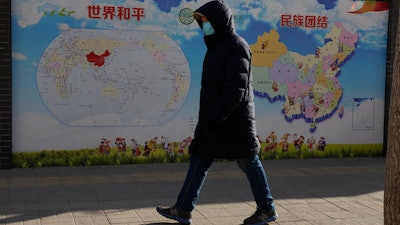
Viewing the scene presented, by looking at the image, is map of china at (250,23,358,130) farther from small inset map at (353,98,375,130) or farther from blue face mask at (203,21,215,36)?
blue face mask at (203,21,215,36)

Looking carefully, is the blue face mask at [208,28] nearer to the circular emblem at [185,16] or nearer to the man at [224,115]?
the man at [224,115]

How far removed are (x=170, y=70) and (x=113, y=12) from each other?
1117 millimetres

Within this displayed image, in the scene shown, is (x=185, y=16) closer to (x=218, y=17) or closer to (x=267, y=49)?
(x=267, y=49)

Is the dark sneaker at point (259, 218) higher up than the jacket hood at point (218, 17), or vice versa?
the jacket hood at point (218, 17)

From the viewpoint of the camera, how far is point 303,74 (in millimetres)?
8492

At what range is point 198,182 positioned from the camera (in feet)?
16.0

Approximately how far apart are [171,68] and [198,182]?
328 cm

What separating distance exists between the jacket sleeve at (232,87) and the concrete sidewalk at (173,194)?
1.08 metres


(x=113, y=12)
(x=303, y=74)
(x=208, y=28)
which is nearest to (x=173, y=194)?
(x=208, y=28)

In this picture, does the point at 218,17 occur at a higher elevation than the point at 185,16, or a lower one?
lower

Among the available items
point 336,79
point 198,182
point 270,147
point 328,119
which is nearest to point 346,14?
point 336,79

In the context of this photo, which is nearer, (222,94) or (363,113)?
(222,94)

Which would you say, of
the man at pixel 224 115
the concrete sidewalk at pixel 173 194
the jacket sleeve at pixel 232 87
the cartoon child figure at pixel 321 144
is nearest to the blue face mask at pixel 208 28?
the man at pixel 224 115

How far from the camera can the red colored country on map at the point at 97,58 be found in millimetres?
7555
